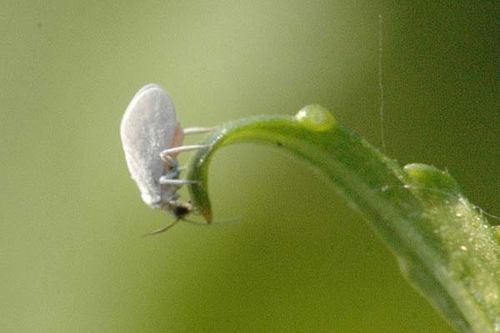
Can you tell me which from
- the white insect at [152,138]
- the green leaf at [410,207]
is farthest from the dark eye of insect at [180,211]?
the green leaf at [410,207]

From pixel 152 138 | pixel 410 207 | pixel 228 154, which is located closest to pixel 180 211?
pixel 152 138

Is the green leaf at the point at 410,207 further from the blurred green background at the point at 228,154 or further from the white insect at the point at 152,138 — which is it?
the blurred green background at the point at 228,154

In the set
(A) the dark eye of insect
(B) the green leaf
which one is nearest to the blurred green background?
(A) the dark eye of insect

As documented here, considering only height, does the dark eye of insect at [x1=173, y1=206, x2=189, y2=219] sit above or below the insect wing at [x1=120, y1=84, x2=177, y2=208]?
below

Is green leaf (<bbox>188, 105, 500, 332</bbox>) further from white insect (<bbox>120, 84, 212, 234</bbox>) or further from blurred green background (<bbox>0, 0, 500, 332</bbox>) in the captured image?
blurred green background (<bbox>0, 0, 500, 332</bbox>)

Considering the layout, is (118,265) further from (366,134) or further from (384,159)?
(384,159)

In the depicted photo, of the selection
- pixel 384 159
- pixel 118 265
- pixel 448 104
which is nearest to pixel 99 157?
pixel 118 265

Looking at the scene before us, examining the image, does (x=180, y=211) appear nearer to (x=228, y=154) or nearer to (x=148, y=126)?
(x=148, y=126)
